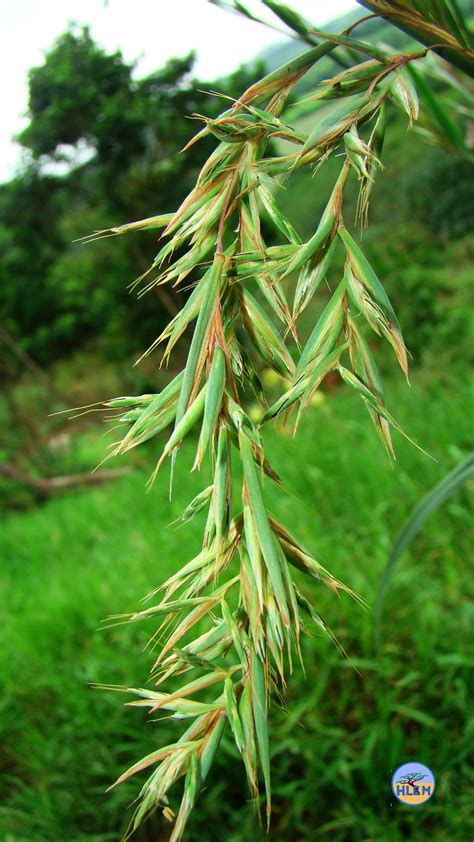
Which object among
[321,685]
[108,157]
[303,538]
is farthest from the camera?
[108,157]

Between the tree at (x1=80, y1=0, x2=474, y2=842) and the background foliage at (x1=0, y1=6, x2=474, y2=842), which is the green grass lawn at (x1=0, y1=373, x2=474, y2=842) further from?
the tree at (x1=80, y1=0, x2=474, y2=842)

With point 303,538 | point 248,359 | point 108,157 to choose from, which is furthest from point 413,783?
point 108,157

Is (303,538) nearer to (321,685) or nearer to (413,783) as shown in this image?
(321,685)

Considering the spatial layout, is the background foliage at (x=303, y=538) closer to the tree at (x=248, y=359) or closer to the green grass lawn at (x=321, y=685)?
the green grass lawn at (x=321, y=685)

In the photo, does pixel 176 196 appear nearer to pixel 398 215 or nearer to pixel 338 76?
pixel 398 215

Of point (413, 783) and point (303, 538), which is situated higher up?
point (413, 783)

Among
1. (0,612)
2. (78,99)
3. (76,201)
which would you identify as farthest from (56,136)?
(0,612)
